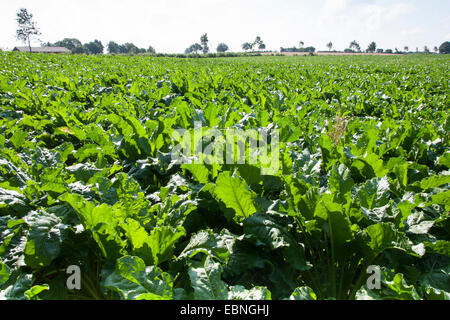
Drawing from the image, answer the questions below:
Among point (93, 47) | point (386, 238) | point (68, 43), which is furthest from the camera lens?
point (93, 47)

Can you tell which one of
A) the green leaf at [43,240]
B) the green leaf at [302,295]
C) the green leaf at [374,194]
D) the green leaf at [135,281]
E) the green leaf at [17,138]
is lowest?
the green leaf at [302,295]

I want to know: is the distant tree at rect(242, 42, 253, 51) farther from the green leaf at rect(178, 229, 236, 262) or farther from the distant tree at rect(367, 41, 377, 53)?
the green leaf at rect(178, 229, 236, 262)

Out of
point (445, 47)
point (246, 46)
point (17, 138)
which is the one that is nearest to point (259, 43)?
point (246, 46)

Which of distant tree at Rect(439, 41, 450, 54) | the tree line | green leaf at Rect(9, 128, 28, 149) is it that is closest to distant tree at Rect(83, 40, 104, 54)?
the tree line

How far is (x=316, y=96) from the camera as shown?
21.1 feet

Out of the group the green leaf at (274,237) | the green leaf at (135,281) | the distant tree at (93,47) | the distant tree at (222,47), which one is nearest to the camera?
the green leaf at (135,281)

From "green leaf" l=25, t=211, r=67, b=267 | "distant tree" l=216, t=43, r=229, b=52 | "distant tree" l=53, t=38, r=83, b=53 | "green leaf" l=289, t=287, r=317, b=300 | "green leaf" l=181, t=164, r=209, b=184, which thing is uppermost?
"distant tree" l=216, t=43, r=229, b=52

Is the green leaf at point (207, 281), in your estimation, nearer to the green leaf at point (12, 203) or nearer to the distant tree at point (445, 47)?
the green leaf at point (12, 203)

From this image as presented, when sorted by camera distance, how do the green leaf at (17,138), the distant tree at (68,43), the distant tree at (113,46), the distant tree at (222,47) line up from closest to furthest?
the green leaf at (17,138) < the distant tree at (68,43) < the distant tree at (113,46) < the distant tree at (222,47)

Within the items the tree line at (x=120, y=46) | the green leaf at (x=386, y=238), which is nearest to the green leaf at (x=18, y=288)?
the green leaf at (x=386, y=238)

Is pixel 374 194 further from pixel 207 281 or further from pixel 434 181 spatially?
pixel 207 281

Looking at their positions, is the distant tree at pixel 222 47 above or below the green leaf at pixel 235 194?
above

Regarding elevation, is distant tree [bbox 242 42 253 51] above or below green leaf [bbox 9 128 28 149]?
above
